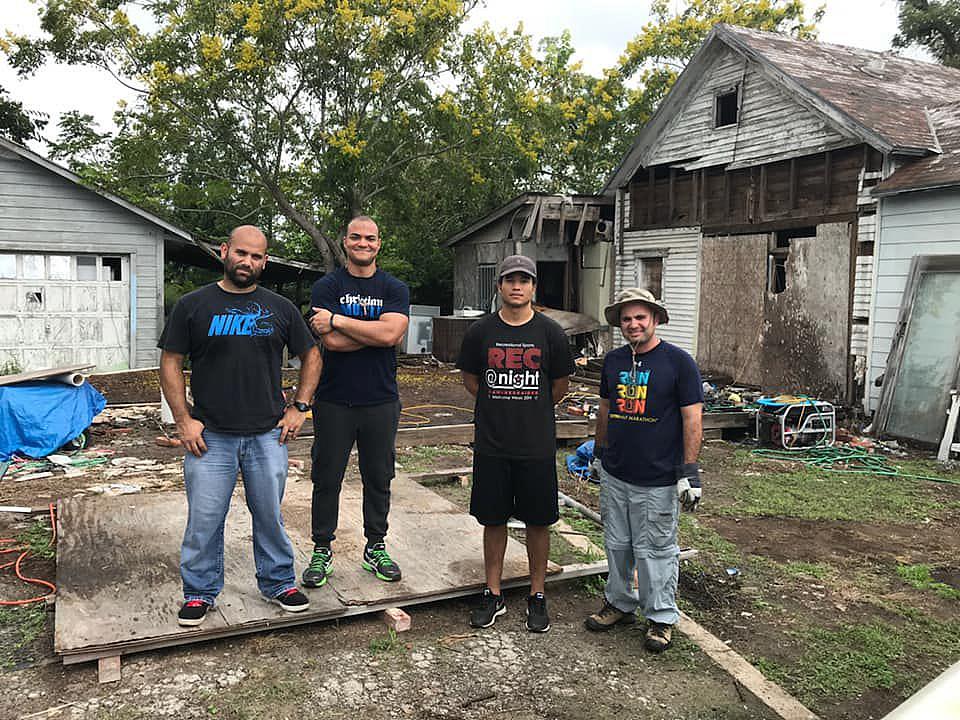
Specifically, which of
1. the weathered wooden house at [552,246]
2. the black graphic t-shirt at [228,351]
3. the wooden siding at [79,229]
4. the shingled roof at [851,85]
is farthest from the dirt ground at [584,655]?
the weathered wooden house at [552,246]

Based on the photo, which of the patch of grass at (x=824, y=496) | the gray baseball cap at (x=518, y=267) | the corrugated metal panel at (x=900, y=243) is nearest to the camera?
the gray baseball cap at (x=518, y=267)

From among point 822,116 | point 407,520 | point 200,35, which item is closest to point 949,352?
point 822,116

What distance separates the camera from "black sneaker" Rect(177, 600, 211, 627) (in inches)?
145

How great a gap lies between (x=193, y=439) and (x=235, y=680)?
106 cm

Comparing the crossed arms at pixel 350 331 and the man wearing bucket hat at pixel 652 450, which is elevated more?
the crossed arms at pixel 350 331

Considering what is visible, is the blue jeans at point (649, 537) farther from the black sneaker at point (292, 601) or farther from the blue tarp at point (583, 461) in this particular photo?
the blue tarp at point (583, 461)

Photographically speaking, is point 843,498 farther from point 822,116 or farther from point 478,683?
point 822,116

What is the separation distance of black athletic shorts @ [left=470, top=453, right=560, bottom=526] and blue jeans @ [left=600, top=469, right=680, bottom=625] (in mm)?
319

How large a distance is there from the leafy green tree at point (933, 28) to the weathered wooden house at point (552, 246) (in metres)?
18.4

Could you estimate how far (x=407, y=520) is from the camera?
5410 mm

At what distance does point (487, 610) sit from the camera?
4.07 meters

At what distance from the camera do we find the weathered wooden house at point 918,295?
9.41m

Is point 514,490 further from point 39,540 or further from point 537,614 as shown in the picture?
point 39,540

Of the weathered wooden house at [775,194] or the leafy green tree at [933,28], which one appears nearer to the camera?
the weathered wooden house at [775,194]
